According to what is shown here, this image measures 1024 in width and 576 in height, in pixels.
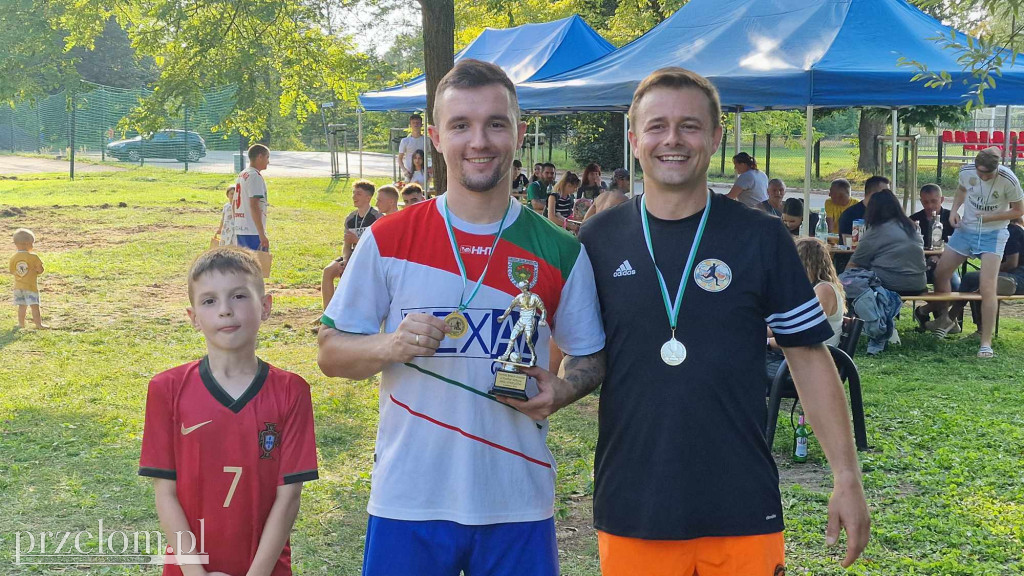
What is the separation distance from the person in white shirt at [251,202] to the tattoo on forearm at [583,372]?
9765mm

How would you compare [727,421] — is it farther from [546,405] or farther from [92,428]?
[92,428]

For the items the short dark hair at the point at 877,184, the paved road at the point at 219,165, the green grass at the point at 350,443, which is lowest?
the green grass at the point at 350,443

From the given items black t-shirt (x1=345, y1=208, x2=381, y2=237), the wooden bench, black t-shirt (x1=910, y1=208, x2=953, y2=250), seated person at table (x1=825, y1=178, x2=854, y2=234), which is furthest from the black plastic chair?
seated person at table (x1=825, y1=178, x2=854, y2=234)

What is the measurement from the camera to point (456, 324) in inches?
97.3

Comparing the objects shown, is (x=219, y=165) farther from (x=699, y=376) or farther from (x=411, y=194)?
(x=699, y=376)

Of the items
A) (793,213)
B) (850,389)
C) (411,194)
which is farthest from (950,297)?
(411,194)

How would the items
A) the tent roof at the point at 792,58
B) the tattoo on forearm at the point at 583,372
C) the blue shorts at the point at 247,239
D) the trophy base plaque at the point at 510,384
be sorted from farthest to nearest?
the blue shorts at the point at 247,239 < the tent roof at the point at 792,58 < the tattoo on forearm at the point at 583,372 < the trophy base plaque at the point at 510,384

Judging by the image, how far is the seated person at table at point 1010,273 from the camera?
409 inches

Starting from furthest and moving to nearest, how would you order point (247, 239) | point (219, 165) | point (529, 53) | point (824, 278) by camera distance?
point (219, 165) < point (529, 53) < point (247, 239) < point (824, 278)

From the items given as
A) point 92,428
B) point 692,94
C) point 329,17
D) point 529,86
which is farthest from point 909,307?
point 692,94

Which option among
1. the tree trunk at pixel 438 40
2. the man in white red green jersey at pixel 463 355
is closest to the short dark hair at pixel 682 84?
the man in white red green jersey at pixel 463 355

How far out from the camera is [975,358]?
31.6 feet

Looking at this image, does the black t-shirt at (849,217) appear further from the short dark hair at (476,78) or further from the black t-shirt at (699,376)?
the short dark hair at (476,78)

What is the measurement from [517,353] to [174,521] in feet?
3.66
